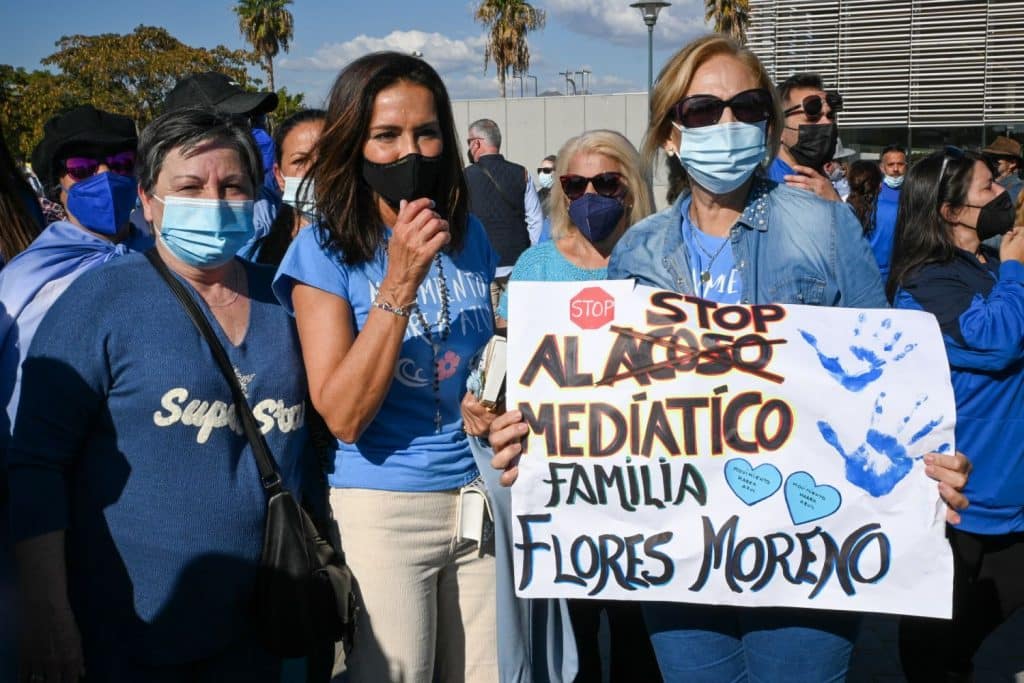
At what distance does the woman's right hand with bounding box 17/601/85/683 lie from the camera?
83.0 inches

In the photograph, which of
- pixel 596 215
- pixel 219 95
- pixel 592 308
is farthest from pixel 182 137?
pixel 219 95

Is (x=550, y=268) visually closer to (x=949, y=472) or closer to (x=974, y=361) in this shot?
(x=974, y=361)

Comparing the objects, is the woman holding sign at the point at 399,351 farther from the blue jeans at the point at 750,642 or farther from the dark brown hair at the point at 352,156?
the blue jeans at the point at 750,642

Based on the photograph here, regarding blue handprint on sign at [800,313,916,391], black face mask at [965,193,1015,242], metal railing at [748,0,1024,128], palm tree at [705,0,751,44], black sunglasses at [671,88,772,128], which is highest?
palm tree at [705,0,751,44]

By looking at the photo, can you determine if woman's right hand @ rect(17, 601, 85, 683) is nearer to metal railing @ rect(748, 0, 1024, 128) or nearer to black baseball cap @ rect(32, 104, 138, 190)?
black baseball cap @ rect(32, 104, 138, 190)

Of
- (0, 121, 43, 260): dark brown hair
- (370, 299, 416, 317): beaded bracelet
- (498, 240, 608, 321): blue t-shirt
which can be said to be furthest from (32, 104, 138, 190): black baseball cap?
(370, 299, 416, 317): beaded bracelet

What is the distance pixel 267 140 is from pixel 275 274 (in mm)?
2365

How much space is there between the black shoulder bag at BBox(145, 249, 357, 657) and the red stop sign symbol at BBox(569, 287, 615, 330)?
2.77ft

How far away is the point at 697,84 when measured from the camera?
2.34 meters

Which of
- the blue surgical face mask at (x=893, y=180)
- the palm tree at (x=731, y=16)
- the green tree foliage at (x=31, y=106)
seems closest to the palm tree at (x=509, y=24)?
the palm tree at (x=731, y=16)

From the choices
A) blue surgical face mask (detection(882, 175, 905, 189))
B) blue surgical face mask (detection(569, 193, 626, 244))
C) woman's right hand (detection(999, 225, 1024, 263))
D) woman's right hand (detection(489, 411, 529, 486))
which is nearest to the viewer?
woman's right hand (detection(489, 411, 529, 486))

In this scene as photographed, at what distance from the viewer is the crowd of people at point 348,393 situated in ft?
7.11

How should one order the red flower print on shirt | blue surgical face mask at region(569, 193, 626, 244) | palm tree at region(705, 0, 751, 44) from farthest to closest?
palm tree at region(705, 0, 751, 44) → blue surgical face mask at region(569, 193, 626, 244) → the red flower print on shirt

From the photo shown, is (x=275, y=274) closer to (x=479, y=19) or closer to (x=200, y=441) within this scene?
(x=200, y=441)
